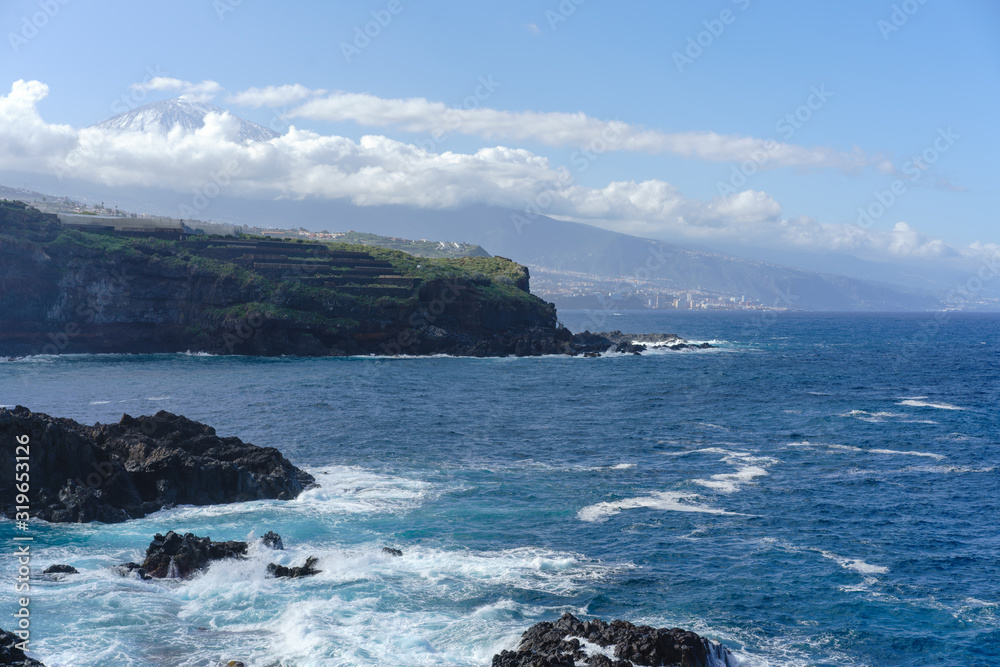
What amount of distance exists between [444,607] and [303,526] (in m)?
11.6

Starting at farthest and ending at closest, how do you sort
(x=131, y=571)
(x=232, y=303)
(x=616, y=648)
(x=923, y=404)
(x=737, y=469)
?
(x=232, y=303) < (x=923, y=404) < (x=737, y=469) < (x=131, y=571) < (x=616, y=648)

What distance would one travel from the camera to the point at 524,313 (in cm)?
12962

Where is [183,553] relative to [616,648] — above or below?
below

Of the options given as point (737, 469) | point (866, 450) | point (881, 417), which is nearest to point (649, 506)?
point (737, 469)

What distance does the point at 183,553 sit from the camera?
2964 cm

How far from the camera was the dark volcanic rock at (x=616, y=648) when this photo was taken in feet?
69.8

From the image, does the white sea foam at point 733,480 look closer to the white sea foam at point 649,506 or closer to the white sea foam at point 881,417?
the white sea foam at point 649,506

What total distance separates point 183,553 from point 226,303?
92.4m

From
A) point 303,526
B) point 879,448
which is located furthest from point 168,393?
point 879,448

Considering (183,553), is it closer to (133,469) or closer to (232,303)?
(133,469)

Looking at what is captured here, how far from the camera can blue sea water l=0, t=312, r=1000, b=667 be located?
24.8 m

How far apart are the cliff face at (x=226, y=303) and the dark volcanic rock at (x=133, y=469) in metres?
68.8

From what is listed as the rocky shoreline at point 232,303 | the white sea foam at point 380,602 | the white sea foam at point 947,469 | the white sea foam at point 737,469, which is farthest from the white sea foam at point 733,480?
the rocky shoreline at point 232,303

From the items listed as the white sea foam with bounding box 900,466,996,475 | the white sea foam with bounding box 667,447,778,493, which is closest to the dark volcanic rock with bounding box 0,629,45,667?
the white sea foam with bounding box 667,447,778,493
